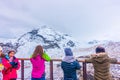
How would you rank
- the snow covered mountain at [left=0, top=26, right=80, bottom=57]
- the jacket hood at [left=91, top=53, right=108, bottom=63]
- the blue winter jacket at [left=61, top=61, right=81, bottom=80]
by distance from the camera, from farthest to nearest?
1. the snow covered mountain at [left=0, top=26, right=80, bottom=57]
2. the blue winter jacket at [left=61, top=61, right=81, bottom=80]
3. the jacket hood at [left=91, top=53, right=108, bottom=63]

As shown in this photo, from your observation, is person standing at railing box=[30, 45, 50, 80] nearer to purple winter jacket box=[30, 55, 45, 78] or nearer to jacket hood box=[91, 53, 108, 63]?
purple winter jacket box=[30, 55, 45, 78]

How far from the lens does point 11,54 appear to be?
7.84 metres

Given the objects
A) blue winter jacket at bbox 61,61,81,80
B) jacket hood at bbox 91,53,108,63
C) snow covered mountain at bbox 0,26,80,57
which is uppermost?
snow covered mountain at bbox 0,26,80,57

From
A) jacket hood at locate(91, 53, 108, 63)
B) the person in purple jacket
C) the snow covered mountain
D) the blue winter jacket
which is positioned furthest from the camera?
the snow covered mountain

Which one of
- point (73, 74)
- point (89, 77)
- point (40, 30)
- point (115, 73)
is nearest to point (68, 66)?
point (73, 74)

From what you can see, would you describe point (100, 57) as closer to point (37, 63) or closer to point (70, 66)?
point (70, 66)

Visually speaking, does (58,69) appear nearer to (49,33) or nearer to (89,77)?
(89,77)

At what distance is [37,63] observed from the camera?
7852mm

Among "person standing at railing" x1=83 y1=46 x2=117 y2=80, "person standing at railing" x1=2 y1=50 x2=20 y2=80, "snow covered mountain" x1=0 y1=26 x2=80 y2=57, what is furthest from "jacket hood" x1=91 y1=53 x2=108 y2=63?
Result: "snow covered mountain" x1=0 y1=26 x2=80 y2=57

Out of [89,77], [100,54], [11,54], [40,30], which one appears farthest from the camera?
[40,30]

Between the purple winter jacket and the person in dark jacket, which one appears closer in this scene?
the person in dark jacket

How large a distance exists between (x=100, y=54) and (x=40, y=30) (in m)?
52.9

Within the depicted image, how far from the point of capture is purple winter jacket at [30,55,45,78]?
7843 mm

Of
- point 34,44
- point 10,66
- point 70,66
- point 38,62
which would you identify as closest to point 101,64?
point 70,66
